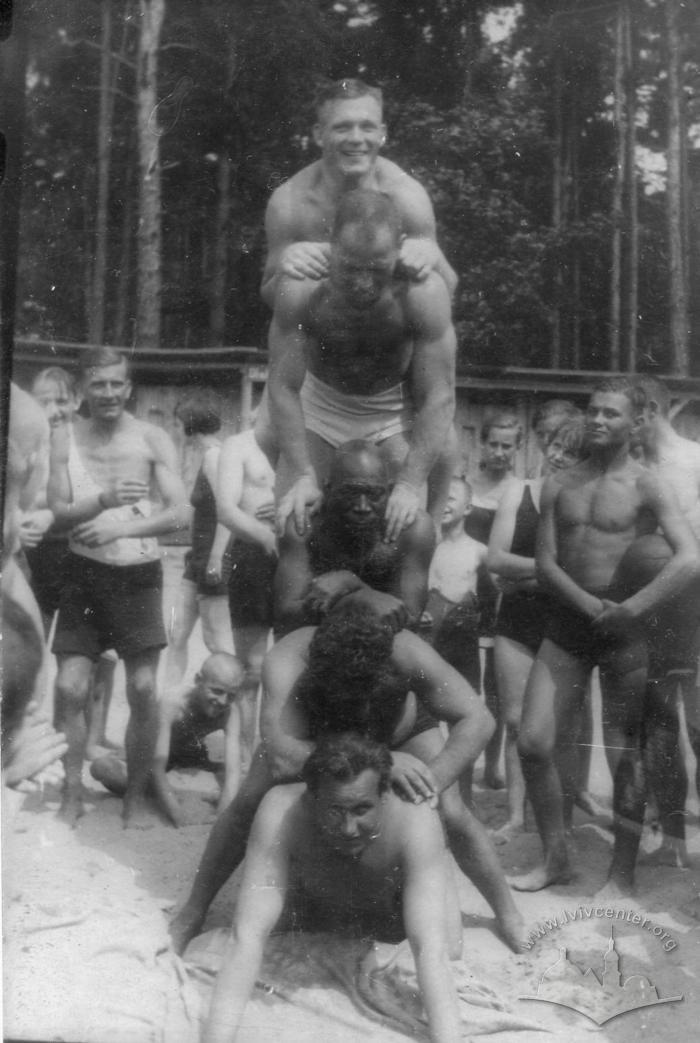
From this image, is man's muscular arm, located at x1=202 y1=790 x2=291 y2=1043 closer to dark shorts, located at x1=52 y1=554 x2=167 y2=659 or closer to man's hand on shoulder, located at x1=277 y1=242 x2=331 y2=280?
dark shorts, located at x1=52 y1=554 x2=167 y2=659

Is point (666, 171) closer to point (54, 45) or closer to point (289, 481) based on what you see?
point (289, 481)

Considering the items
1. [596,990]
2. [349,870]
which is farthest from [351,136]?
[596,990]

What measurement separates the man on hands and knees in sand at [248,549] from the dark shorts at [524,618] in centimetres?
80

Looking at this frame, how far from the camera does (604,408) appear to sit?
11.3 ft

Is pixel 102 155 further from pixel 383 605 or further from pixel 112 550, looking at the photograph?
pixel 383 605

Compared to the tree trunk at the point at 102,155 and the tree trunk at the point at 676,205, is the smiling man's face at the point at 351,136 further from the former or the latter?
the tree trunk at the point at 676,205

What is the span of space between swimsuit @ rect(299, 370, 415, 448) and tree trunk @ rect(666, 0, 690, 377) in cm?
89

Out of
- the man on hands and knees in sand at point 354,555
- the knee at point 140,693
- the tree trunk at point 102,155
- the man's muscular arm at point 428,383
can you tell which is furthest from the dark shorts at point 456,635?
the tree trunk at point 102,155

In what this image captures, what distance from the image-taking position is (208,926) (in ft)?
11.2

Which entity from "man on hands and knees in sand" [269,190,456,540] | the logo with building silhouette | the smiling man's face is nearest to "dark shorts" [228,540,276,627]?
"man on hands and knees in sand" [269,190,456,540]

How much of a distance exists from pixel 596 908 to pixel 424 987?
2.20ft

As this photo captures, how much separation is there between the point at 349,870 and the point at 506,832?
67cm

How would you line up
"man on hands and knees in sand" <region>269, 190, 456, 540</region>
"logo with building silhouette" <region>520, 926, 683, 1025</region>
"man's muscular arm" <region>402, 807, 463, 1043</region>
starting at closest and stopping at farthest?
"man's muscular arm" <region>402, 807, 463, 1043</region> → "logo with building silhouette" <region>520, 926, 683, 1025</region> → "man on hands and knees in sand" <region>269, 190, 456, 540</region>

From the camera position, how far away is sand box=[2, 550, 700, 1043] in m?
3.22
